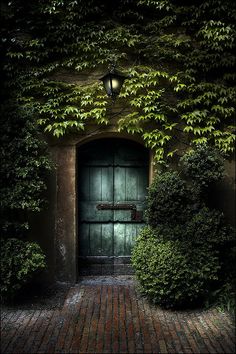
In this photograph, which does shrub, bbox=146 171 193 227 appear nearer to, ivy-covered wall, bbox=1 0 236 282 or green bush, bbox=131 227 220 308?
green bush, bbox=131 227 220 308

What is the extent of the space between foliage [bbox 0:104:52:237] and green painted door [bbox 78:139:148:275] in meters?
1.32

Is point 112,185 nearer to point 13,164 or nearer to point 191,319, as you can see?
point 13,164

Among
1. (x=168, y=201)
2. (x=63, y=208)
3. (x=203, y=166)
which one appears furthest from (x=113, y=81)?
(x=63, y=208)

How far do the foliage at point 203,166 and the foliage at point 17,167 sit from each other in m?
2.34

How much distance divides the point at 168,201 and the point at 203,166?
2.63 ft

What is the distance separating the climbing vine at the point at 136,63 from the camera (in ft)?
20.2

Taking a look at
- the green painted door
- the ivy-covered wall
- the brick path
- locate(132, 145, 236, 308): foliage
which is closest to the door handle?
the green painted door

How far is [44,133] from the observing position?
6238 millimetres

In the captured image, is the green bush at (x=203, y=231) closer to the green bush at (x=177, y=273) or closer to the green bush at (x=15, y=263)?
the green bush at (x=177, y=273)

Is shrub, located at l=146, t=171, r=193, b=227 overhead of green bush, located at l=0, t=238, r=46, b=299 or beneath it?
overhead

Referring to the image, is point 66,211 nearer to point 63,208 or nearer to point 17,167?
point 63,208

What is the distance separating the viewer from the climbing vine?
6156mm

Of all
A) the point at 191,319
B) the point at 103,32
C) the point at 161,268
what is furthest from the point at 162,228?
the point at 103,32

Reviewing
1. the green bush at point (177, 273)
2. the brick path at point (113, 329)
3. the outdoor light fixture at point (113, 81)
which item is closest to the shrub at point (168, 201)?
the green bush at point (177, 273)
